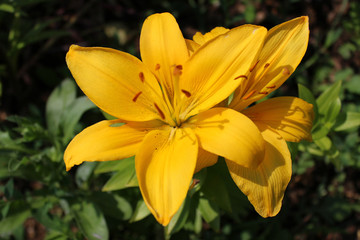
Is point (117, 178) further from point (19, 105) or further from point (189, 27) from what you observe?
point (189, 27)

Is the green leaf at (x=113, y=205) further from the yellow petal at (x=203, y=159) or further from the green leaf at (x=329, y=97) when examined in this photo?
the green leaf at (x=329, y=97)

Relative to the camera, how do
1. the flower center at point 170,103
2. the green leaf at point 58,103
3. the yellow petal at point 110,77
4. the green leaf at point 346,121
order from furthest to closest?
the green leaf at point 58,103
the green leaf at point 346,121
the flower center at point 170,103
the yellow petal at point 110,77

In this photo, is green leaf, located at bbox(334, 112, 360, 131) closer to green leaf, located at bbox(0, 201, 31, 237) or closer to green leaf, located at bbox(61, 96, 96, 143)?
green leaf, located at bbox(61, 96, 96, 143)

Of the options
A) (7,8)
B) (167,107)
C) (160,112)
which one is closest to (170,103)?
(167,107)

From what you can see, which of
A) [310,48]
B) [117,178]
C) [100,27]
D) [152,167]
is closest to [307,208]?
[310,48]

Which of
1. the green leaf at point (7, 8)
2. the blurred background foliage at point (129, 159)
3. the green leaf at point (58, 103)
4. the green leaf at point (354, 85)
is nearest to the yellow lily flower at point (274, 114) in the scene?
the blurred background foliage at point (129, 159)

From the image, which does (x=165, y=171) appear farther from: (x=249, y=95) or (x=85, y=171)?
(x=85, y=171)

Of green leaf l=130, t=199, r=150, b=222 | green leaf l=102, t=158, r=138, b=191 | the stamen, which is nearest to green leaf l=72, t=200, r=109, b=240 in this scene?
green leaf l=130, t=199, r=150, b=222

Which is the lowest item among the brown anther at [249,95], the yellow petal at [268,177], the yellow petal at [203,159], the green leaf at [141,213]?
the green leaf at [141,213]
